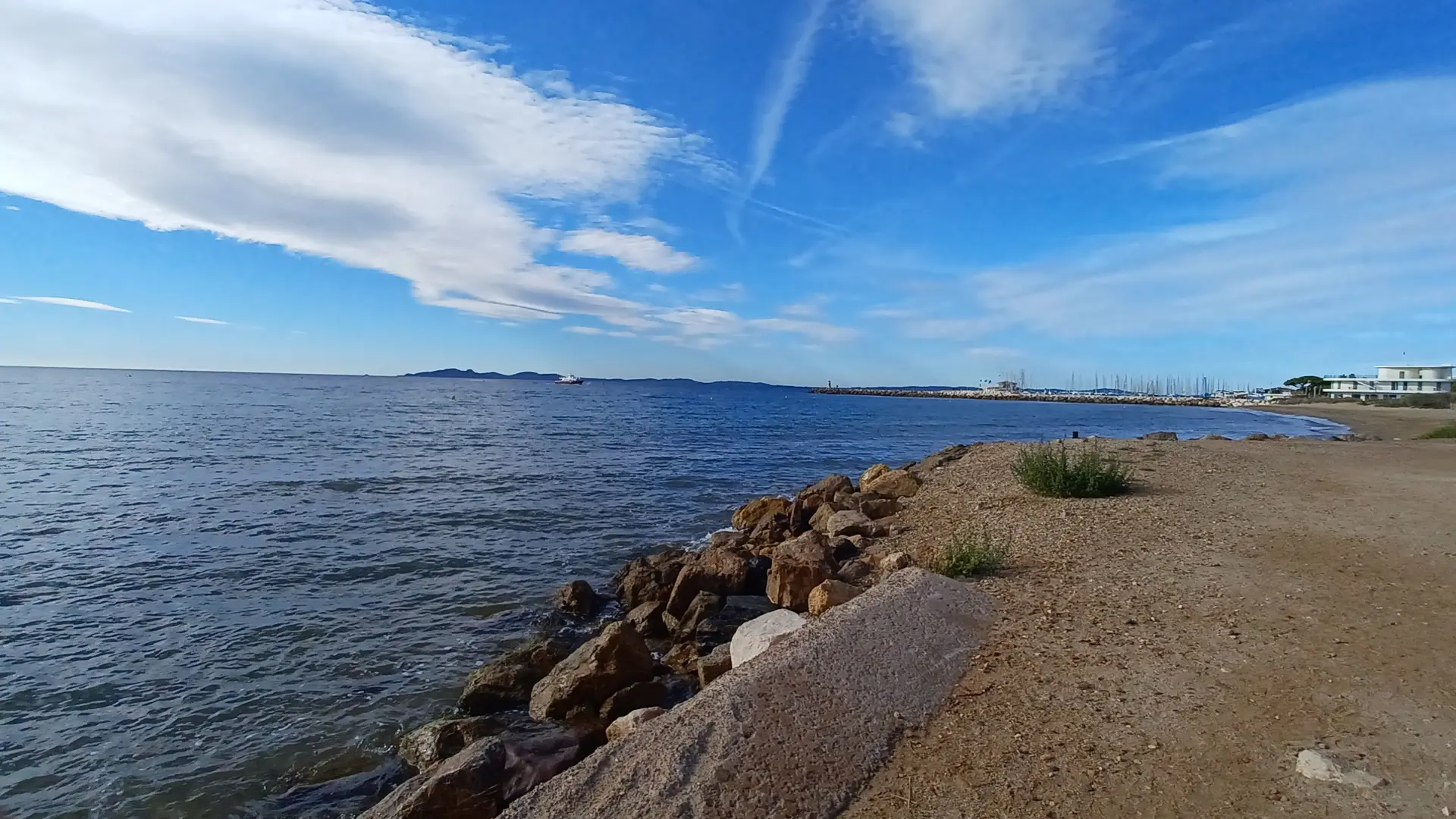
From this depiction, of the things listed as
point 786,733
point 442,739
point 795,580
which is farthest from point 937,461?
point 786,733

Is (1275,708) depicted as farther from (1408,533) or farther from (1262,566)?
(1408,533)

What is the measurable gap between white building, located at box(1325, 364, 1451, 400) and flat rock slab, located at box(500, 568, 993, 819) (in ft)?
362

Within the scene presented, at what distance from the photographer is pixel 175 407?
55.7 m

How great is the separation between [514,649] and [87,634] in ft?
18.4

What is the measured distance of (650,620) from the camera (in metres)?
9.62

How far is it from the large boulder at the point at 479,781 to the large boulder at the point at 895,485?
38.7 ft

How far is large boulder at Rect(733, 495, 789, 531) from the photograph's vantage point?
16.1 metres

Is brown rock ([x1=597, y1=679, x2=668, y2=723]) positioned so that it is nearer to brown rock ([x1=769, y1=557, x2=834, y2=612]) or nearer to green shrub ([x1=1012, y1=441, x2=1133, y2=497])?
brown rock ([x1=769, y1=557, x2=834, y2=612])

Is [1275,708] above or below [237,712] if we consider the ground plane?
above

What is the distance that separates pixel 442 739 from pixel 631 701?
165 cm

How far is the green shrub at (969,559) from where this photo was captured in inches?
318

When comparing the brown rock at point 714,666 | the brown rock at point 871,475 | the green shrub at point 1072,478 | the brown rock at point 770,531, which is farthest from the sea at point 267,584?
the green shrub at point 1072,478

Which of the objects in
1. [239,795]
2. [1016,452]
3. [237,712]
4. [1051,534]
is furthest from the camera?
[1016,452]

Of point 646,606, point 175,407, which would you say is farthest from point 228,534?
point 175,407
